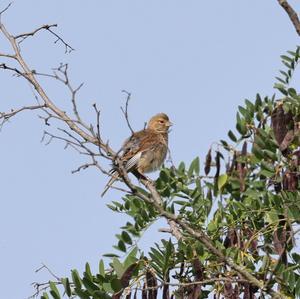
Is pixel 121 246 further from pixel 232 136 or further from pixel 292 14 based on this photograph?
pixel 292 14

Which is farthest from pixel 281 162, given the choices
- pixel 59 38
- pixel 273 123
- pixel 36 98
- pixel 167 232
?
pixel 59 38

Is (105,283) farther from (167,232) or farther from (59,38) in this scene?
(59,38)

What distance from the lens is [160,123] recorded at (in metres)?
11.4

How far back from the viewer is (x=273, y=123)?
478 centimetres

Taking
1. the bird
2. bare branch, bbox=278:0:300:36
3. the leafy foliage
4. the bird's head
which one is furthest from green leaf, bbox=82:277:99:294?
the bird's head

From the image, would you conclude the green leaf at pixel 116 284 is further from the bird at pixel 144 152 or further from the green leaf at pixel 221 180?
the bird at pixel 144 152

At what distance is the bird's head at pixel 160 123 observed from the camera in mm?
11141

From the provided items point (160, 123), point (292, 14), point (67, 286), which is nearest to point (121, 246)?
point (67, 286)

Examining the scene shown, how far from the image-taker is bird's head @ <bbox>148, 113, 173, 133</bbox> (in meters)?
11.1

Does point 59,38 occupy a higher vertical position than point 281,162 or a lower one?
higher

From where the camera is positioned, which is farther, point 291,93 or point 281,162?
point 291,93

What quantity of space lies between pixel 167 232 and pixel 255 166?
0.70 m

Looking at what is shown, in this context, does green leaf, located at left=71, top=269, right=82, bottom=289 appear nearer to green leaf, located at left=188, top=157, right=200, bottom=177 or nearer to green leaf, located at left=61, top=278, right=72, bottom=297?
green leaf, located at left=61, top=278, right=72, bottom=297

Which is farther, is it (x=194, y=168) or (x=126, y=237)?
(x=194, y=168)
